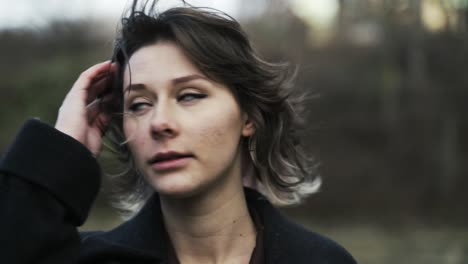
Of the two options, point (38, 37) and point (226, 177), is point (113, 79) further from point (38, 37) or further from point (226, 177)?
point (38, 37)

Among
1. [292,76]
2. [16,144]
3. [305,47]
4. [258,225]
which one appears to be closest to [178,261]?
[258,225]

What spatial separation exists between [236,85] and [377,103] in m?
12.1

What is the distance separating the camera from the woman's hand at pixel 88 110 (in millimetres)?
2486

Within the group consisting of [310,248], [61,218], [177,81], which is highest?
[177,81]

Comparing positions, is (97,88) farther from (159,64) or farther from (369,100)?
(369,100)

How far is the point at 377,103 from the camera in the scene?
1430cm

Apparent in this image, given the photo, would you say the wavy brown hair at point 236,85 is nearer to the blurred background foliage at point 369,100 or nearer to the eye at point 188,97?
the eye at point 188,97

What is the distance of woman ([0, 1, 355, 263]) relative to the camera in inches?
88.6

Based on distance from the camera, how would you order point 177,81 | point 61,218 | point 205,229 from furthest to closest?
point 205,229 → point 177,81 → point 61,218

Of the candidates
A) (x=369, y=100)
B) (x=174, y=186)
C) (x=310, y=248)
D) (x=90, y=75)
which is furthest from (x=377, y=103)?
(x=174, y=186)

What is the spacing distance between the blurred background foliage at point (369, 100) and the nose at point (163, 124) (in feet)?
29.6

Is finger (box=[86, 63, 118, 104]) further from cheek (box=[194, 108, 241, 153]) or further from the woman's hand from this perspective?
cheek (box=[194, 108, 241, 153])

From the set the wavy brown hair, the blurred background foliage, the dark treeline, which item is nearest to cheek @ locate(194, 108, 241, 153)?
the wavy brown hair

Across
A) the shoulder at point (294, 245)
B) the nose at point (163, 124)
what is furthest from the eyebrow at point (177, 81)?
the shoulder at point (294, 245)
